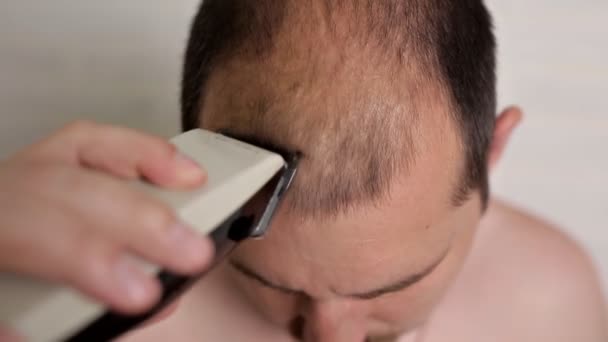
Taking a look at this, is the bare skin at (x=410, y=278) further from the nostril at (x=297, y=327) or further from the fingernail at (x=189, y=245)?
the fingernail at (x=189, y=245)

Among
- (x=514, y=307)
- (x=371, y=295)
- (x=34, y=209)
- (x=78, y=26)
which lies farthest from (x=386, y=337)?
(x=78, y=26)

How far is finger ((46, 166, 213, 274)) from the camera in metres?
0.25

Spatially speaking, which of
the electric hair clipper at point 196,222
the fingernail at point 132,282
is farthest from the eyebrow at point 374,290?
the fingernail at point 132,282

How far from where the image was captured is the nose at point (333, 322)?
0.47 m

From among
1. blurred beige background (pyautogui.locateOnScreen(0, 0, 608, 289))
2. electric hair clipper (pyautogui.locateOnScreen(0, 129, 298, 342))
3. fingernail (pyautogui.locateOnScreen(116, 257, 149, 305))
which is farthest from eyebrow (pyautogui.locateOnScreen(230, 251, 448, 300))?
blurred beige background (pyautogui.locateOnScreen(0, 0, 608, 289))

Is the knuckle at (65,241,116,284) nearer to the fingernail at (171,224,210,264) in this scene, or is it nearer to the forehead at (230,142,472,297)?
the fingernail at (171,224,210,264)

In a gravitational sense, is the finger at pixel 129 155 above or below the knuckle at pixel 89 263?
above

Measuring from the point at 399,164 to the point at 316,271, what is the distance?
0.31ft

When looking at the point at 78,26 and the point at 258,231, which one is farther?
the point at 78,26

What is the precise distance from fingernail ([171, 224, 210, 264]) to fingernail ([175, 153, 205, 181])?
34mm

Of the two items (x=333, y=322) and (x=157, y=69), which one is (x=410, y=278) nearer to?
(x=333, y=322)

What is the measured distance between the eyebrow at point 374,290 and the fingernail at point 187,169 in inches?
7.4

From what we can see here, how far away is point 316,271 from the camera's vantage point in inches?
17.2

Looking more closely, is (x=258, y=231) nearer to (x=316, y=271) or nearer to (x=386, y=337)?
(x=316, y=271)
